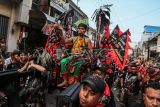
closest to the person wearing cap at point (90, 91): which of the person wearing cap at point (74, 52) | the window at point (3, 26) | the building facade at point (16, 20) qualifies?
the person wearing cap at point (74, 52)

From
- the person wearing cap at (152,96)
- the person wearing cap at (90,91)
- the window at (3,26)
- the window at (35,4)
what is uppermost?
the window at (35,4)

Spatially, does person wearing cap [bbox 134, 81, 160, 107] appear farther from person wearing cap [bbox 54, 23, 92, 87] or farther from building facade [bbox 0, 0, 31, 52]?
building facade [bbox 0, 0, 31, 52]

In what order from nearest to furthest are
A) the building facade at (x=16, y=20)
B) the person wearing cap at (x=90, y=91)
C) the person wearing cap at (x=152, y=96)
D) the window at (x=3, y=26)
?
the person wearing cap at (x=90, y=91) → the person wearing cap at (x=152, y=96) → the window at (x=3, y=26) → the building facade at (x=16, y=20)

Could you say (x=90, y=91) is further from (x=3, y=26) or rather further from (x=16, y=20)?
(x=16, y=20)

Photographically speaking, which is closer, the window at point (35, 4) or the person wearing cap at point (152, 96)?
the person wearing cap at point (152, 96)

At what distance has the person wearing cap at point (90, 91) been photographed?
10.1ft

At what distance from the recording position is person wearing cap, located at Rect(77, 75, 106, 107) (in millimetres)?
3073

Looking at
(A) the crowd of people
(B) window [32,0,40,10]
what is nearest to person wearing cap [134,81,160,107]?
(A) the crowd of people

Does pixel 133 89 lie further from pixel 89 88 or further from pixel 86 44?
pixel 89 88

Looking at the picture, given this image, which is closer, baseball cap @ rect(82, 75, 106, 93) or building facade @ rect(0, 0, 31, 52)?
baseball cap @ rect(82, 75, 106, 93)

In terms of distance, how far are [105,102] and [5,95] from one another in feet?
4.06

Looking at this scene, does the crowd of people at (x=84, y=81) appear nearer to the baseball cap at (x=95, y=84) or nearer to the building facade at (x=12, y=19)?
Answer: the baseball cap at (x=95, y=84)

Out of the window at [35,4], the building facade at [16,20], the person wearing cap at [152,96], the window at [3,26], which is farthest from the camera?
the window at [35,4]

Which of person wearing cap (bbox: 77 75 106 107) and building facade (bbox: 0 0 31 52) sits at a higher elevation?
building facade (bbox: 0 0 31 52)
